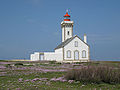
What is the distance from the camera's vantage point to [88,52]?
57625 millimetres

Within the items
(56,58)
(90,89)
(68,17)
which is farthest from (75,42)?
(90,89)

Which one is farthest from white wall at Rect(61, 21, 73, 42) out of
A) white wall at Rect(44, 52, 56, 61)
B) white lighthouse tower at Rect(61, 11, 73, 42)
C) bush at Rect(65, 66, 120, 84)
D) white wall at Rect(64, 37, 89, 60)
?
bush at Rect(65, 66, 120, 84)

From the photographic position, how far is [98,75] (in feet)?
43.2

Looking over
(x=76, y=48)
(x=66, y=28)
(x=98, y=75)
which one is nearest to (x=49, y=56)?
(x=66, y=28)

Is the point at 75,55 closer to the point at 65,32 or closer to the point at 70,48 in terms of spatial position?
the point at 70,48

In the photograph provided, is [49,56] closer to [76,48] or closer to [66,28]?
[66,28]

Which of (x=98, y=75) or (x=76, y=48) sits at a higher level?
(x=76, y=48)

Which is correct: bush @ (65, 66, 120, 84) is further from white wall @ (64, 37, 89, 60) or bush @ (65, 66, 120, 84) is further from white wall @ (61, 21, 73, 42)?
white wall @ (61, 21, 73, 42)

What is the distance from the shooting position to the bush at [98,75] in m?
13.0

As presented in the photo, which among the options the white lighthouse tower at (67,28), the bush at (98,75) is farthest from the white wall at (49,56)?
the bush at (98,75)

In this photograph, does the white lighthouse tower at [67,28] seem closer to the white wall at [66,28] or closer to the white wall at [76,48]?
the white wall at [66,28]

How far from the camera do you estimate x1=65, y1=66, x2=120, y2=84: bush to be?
1300 cm

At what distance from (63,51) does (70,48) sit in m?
2.09

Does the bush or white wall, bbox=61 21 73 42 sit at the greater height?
white wall, bbox=61 21 73 42
